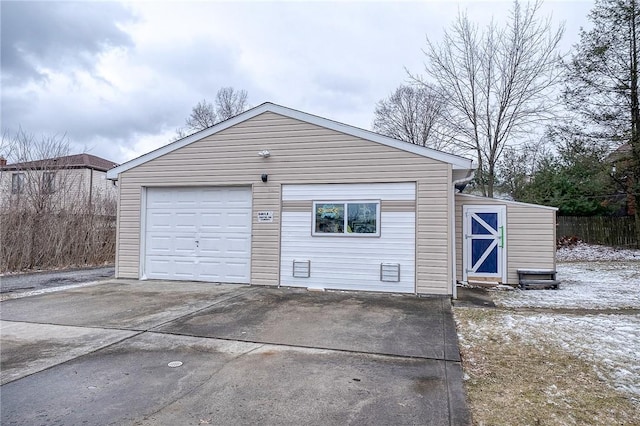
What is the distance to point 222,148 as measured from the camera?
9297 mm

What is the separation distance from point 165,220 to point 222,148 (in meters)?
2.38

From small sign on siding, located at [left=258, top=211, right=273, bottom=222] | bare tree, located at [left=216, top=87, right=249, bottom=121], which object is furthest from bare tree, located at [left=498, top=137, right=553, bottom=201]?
bare tree, located at [left=216, top=87, right=249, bottom=121]

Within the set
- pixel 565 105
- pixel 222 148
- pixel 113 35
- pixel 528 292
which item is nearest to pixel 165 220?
pixel 222 148

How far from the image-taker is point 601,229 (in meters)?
18.8

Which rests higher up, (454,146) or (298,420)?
(454,146)

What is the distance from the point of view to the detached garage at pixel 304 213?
8.02 metres

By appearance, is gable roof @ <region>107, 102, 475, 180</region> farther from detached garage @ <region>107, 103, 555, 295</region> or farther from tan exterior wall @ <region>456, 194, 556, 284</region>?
tan exterior wall @ <region>456, 194, 556, 284</region>

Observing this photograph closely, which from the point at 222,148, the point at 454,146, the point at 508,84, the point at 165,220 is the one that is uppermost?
the point at 508,84

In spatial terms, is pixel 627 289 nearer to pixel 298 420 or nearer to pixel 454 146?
pixel 298 420

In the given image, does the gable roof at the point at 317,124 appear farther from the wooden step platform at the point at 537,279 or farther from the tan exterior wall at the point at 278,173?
the wooden step platform at the point at 537,279

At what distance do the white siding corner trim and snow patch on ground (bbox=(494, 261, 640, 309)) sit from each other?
2095mm

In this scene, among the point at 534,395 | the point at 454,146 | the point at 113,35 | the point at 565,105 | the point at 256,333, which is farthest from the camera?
the point at 454,146

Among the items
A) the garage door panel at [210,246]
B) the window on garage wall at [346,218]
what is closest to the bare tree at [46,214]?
the garage door panel at [210,246]

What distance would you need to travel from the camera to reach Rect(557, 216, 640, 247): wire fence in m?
18.0
